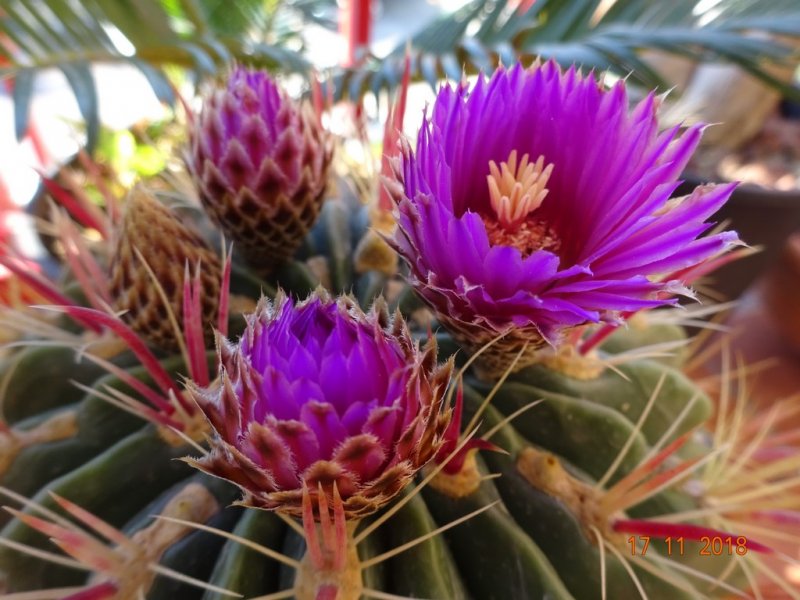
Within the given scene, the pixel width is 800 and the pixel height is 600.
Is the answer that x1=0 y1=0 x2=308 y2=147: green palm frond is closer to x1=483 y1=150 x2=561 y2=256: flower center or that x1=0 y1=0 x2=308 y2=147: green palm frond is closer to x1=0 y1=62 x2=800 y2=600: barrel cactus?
x1=0 y1=62 x2=800 y2=600: barrel cactus

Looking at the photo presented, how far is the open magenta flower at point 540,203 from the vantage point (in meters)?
0.22

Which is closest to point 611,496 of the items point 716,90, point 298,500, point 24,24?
point 298,500

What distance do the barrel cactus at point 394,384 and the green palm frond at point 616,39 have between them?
21cm

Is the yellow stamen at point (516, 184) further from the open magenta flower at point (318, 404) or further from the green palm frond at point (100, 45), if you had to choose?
the green palm frond at point (100, 45)

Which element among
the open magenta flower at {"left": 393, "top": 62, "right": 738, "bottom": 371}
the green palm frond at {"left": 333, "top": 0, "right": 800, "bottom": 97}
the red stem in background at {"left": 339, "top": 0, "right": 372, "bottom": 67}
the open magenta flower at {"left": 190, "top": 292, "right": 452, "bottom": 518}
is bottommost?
the open magenta flower at {"left": 190, "top": 292, "right": 452, "bottom": 518}

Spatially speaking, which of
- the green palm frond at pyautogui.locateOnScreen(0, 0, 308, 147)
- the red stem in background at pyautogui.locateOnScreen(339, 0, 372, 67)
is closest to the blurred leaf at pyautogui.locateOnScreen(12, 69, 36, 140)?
the green palm frond at pyautogui.locateOnScreen(0, 0, 308, 147)

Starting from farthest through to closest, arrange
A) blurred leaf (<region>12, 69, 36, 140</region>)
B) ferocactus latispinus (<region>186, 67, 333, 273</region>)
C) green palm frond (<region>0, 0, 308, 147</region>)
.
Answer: green palm frond (<region>0, 0, 308, 147</region>) → blurred leaf (<region>12, 69, 36, 140</region>) → ferocactus latispinus (<region>186, 67, 333, 273</region>)

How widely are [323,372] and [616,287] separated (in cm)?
10

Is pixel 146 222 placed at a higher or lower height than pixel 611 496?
higher

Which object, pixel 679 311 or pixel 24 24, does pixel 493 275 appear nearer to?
pixel 679 311

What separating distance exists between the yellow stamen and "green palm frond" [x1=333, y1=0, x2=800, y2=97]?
8.7 inches

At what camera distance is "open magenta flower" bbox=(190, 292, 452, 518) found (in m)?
0.20

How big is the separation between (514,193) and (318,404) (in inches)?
5.0

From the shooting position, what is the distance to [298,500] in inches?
8.6
